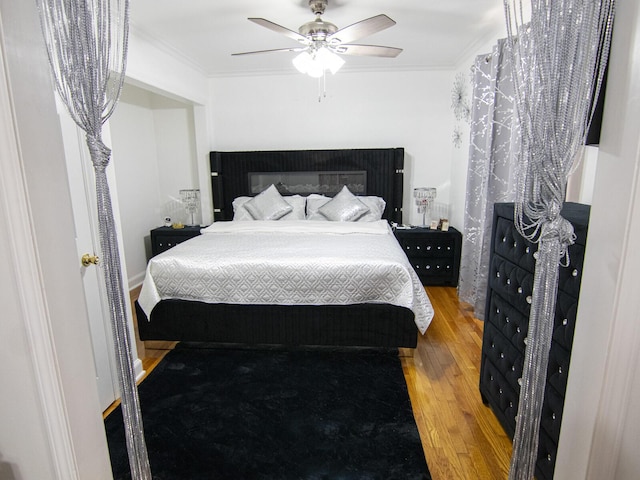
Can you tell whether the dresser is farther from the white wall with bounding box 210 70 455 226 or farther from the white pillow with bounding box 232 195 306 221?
the white wall with bounding box 210 70 455 226

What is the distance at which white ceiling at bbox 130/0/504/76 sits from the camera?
262 centimetres

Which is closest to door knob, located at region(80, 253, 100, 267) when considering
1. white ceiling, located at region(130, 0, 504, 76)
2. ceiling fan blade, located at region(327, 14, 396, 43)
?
white ceiling, located at region(130, 0, 504, 76)

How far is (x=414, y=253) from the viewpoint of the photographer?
418 cm

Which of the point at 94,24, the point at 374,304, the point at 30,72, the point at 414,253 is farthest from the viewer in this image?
the point at 414,253

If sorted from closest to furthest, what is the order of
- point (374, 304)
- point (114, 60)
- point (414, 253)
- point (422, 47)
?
point (114, 60), point (374, 304), point (422, 47), point (414, 253)

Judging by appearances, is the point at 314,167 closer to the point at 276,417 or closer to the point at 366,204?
the point at 366,204

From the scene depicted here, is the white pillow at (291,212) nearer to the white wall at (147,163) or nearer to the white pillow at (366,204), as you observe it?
the white pillow at (366,204)

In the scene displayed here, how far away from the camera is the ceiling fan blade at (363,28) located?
2.23m

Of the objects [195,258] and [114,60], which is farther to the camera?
[195,258]

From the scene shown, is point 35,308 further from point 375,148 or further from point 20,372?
point 375,148

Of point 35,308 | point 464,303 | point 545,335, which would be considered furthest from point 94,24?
point 464,303

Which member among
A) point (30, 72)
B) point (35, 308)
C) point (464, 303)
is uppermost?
point (30, 72)

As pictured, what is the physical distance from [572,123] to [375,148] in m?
3.54

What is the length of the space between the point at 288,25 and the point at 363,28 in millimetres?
932
